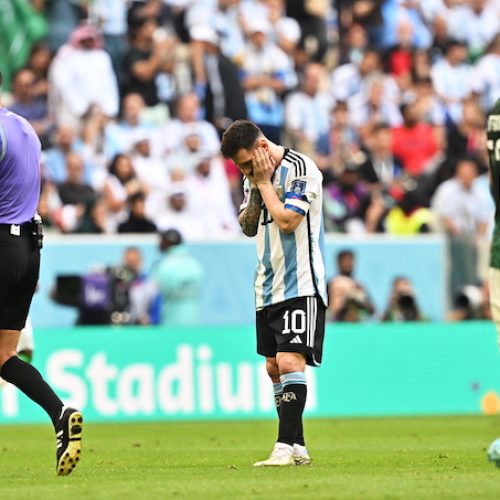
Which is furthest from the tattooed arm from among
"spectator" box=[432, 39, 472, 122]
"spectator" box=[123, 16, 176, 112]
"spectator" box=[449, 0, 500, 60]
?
"spectator" box=[449, 0, 500, 60]

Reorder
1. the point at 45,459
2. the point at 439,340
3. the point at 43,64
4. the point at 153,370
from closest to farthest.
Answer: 1. the point at 45,459
2. the point at 153,370
3. the point at 439,340
4. the point at 43,64

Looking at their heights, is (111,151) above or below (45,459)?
above

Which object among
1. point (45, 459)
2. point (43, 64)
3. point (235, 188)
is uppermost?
point (43, 64)

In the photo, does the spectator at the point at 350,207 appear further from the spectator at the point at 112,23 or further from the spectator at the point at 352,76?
the spectator at the point at 112,23

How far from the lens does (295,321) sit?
33.8ft

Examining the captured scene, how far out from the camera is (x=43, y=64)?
23078mm

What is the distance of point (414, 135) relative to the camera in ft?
82.6

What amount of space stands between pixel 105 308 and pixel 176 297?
90 cm

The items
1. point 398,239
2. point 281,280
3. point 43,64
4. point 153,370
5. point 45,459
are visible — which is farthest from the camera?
point 43,64

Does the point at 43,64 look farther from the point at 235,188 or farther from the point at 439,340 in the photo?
the point at 439,340

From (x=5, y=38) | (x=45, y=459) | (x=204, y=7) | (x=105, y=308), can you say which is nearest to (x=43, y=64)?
(x=5, y=38)

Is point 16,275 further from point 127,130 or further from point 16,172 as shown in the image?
point 127,130

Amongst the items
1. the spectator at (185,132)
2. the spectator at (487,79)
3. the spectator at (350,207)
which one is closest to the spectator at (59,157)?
the spectator at (185,132)

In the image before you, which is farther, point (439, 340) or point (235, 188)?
point (235, 188)
